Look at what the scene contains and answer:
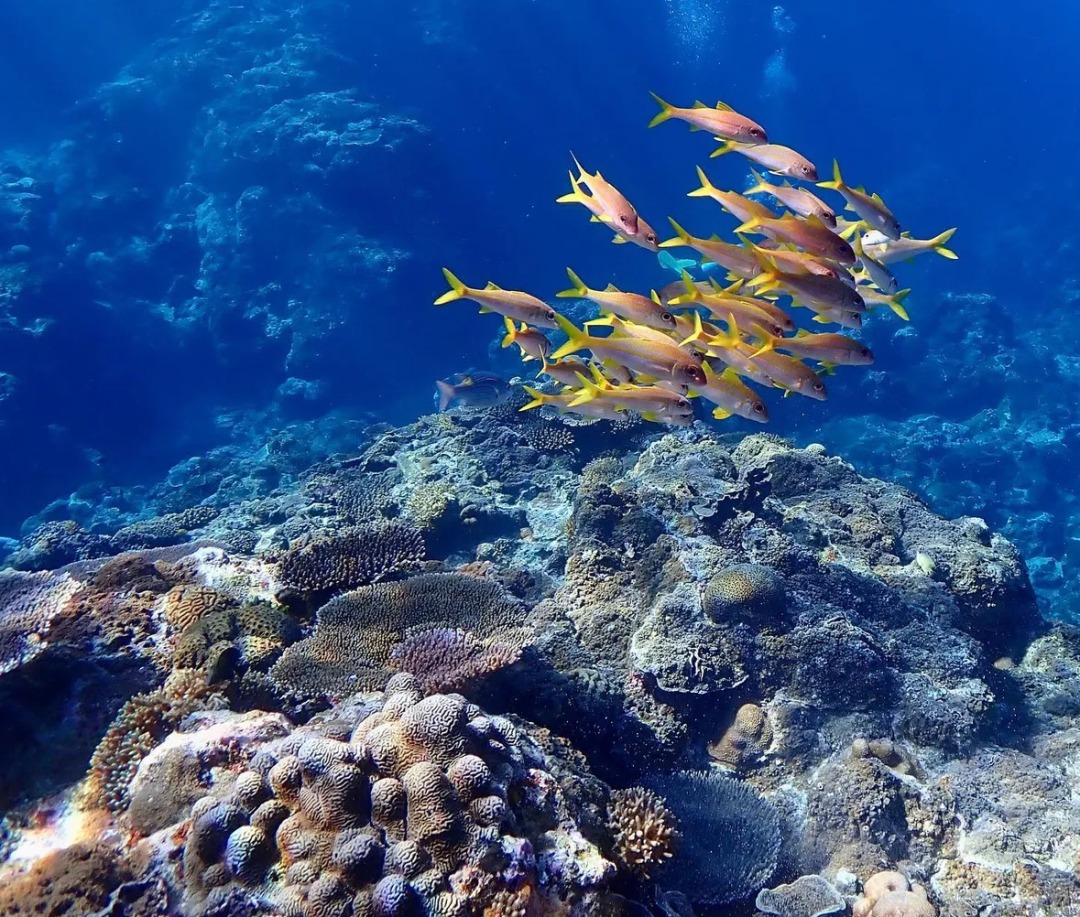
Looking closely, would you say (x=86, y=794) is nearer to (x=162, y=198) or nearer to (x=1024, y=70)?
(x=162, y=198)

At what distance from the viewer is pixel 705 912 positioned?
156 inches

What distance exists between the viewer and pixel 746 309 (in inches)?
182

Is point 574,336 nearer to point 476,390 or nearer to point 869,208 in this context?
point 869,208

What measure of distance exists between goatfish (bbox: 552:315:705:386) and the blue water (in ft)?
50.2

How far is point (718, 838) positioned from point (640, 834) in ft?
4.27

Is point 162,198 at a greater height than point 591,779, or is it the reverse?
point 162,198

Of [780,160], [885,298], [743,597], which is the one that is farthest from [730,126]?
[743,597]

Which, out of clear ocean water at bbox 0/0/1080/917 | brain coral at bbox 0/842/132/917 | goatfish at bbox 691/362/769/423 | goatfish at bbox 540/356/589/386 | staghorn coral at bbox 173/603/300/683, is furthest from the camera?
goatfish at bbox 540/356/589/386

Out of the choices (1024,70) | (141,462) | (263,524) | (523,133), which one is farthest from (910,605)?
(1024,70)

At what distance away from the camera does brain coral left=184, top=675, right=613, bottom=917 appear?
2.42 meters

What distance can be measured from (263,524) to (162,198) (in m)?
27.1

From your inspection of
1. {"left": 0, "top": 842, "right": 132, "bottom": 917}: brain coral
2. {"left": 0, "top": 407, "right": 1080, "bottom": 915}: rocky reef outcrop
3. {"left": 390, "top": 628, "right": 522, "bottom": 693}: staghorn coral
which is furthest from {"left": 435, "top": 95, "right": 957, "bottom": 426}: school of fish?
{"left": 0, "top": 842, "right": 132, "bottom": 917}: brain coral

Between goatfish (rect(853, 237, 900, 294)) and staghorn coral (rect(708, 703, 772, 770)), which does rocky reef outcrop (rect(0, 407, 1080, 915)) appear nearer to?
staghorn coral (rect(708, 703, 772, 770))

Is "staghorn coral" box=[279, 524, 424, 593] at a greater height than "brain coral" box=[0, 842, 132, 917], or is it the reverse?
"staghorn coral" box=[279, 524, 424, 593]
